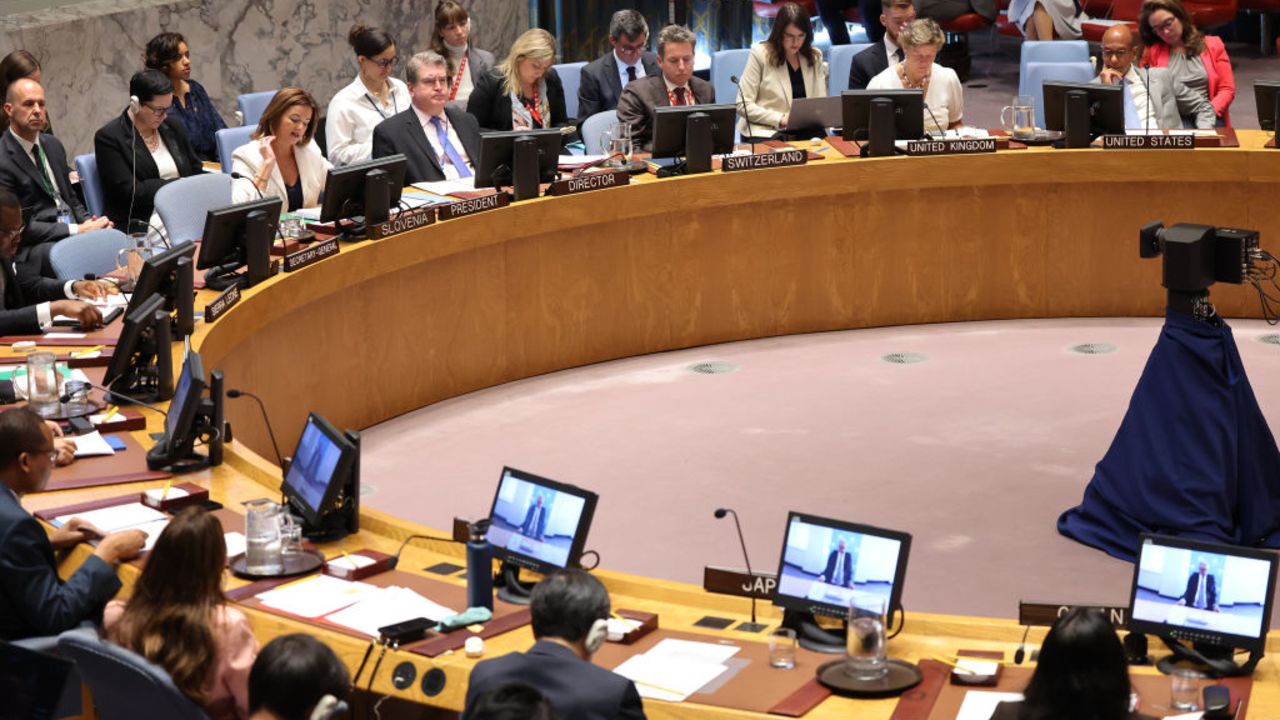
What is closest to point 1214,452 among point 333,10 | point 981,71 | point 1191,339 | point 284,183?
point 1191,339

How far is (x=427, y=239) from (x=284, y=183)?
2.26 feet

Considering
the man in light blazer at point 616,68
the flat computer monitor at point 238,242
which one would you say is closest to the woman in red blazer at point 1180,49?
the man in light blazer at point 616,68

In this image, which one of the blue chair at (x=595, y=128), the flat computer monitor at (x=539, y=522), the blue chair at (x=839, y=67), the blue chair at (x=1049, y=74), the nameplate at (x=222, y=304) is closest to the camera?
the flat computer monitor at (x=539, y=522)

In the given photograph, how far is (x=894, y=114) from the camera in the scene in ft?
27.6

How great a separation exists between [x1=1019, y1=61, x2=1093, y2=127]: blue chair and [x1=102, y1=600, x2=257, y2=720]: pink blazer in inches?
270

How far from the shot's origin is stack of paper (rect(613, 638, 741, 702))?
144 inches

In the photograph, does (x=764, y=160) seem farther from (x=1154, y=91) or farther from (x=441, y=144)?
(x=1154, y=91)

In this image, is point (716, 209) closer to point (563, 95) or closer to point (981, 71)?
point (563, 95)

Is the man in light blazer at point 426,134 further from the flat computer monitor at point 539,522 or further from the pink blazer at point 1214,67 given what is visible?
the flat computer monitor at point 539,522

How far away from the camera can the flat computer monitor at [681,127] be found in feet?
26.5

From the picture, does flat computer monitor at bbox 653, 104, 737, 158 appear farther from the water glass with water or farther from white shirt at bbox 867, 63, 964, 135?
the water glass with water

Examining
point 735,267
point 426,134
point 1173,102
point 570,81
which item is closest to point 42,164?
point 426,134

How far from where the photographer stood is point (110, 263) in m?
6.96

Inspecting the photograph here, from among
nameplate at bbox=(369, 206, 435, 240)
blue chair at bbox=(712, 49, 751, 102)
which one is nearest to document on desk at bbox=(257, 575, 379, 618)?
nameplate at bbox=(369, 206, 435, 240)
